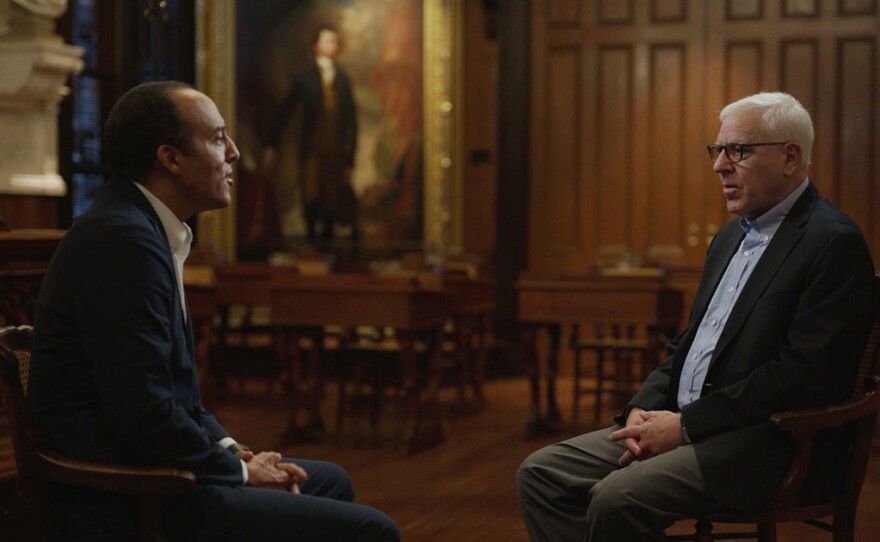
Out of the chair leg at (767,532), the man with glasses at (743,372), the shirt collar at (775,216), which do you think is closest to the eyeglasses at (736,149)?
the man with glasses at (743,372)

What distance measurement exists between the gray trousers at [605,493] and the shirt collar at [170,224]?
3.81 feet

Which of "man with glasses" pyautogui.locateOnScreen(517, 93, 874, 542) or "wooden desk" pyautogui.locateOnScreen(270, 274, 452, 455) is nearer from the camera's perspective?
"man with glasses" pyautogui.locateOnScreen(517, 93, 874, 542)

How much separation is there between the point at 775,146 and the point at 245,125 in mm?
8544

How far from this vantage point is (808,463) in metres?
2.82

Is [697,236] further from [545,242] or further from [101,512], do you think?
[101,512]

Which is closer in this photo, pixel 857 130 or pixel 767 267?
pixel 767 267

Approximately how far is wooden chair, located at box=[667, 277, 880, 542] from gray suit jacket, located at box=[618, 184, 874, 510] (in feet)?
0.12

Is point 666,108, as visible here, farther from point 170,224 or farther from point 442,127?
point 170,224

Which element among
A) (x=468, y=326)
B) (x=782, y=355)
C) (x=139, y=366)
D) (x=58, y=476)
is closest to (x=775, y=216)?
(x=782, y=355)

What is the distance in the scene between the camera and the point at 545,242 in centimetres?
1071

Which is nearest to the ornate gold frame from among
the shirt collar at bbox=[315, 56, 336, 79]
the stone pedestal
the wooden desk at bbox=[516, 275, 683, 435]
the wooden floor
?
the shirt collar at bbox=[315, 56, 336, 79]

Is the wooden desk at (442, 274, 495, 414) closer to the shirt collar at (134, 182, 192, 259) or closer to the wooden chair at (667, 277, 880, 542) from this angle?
the wooden chair at (667, 277, 880, 542)

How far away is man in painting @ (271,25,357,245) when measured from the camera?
11297 millimetres

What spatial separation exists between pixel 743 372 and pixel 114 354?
1.55 meters
